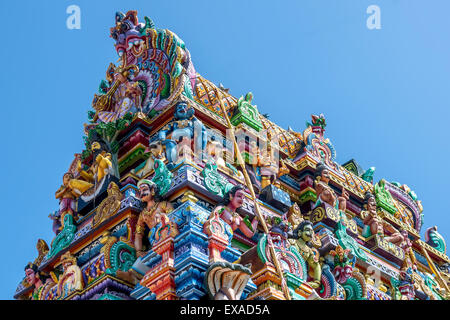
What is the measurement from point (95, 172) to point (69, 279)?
255 centimetres

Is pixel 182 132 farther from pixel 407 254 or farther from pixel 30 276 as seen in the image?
pixel 407 254

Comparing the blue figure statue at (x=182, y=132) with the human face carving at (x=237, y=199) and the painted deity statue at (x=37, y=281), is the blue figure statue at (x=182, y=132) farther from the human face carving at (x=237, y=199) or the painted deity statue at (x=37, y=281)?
the painted deity statue at (x=37, y=281)

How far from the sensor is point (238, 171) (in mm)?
17500

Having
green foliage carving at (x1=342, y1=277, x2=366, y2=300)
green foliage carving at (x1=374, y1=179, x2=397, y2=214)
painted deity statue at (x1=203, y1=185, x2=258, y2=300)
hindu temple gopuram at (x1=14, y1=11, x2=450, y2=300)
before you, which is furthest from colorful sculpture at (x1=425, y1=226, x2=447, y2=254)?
painted deity statue at (x1=203, y1=185, x2=258, y2=300)

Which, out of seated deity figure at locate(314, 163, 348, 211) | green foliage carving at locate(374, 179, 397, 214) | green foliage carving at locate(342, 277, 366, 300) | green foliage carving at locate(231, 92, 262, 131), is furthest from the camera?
green foliage carving at locate(374, 179, 397, 214)

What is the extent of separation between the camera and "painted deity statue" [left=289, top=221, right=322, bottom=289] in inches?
662

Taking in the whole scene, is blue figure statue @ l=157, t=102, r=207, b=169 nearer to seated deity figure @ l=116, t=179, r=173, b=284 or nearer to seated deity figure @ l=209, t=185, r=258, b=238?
seated deity figure @ l=116, t=179, r=173, b=284

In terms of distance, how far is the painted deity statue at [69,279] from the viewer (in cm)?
1577

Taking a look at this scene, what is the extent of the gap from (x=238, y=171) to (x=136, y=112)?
8.48 feet

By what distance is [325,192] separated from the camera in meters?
19.0

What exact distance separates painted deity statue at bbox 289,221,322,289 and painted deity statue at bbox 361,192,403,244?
2993 millimetres

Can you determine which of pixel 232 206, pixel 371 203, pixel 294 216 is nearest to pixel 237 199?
pixel 232 206
